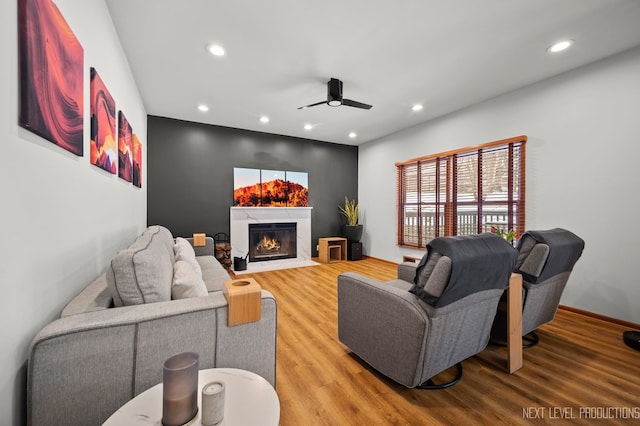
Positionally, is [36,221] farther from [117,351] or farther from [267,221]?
[267,221]

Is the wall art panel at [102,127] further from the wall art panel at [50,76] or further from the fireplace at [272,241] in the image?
the fireplace at [272,241]

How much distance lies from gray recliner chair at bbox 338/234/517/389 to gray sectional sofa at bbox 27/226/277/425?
2.54 ft

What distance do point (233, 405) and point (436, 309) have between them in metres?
1.10

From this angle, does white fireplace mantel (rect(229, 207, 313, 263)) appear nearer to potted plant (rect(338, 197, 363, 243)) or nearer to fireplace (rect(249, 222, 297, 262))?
fireplace (rect(249, 222, 297, 262))

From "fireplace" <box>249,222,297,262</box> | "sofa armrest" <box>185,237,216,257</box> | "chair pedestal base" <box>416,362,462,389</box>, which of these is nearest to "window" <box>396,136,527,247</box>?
"fireplace" <box>249,222,297,262</box>

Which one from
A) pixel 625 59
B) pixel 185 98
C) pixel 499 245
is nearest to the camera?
pixel 499 245

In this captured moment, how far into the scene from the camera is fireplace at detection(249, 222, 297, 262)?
527 centimetres

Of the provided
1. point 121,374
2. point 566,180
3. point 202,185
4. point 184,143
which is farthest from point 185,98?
point 566,180

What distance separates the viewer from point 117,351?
0.89 meters

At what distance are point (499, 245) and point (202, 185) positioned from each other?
4.74 m

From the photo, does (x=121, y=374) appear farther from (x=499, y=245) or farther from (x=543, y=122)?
(x=543, y=122)

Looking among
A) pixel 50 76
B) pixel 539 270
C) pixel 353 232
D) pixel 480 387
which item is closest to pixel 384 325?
pixel 480 387

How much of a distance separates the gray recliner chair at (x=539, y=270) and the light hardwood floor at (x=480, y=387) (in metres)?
0.26

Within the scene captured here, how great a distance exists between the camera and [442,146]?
4.42 metres
